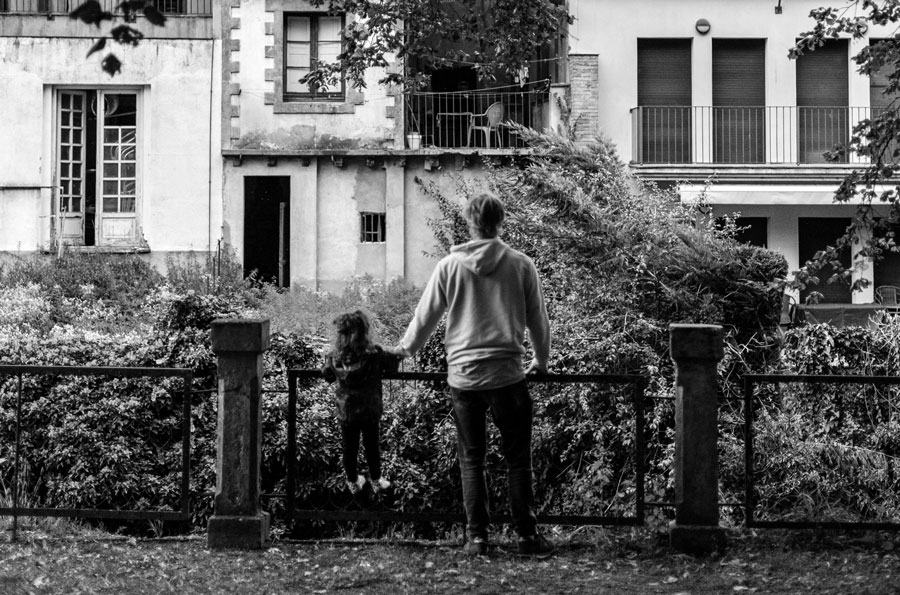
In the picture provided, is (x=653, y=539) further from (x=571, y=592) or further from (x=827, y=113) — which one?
(x=827, y=113)

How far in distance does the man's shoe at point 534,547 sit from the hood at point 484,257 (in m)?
1.63

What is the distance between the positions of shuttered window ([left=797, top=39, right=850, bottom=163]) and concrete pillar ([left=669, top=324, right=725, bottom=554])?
20674 mm

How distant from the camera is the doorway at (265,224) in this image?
25.9 m

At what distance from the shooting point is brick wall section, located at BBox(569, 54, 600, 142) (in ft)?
86.3

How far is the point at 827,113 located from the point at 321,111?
11.0 meters

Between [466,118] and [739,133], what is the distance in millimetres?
5952

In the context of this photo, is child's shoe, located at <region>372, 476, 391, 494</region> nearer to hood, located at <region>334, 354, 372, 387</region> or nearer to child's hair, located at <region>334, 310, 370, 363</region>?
hood, located at <region>334, 354, 372, 387</region>

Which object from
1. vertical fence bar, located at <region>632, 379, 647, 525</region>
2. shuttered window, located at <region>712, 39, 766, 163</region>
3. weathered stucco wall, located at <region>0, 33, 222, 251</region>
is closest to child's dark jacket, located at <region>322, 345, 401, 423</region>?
vertical fence bar, located at <region>632, 379, 647, 525</region>

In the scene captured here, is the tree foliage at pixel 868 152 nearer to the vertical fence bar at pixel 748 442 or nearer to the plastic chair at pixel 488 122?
the vertical fence bar at pixel 748 442

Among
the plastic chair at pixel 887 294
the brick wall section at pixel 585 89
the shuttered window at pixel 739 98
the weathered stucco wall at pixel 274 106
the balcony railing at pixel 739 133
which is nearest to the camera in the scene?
the plastic chair at pixel 887 294

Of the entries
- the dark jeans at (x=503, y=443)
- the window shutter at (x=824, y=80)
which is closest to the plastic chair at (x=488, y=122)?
the window shutter at (x=824, y=80)

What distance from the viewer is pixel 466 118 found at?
26953 millimetres

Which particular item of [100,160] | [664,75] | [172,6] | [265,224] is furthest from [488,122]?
[100,160]

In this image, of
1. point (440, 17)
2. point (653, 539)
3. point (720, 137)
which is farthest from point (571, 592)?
point (720, 137)
